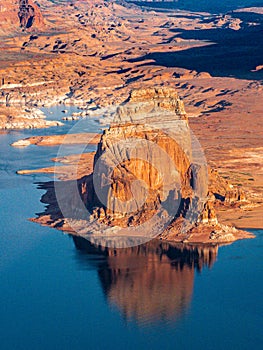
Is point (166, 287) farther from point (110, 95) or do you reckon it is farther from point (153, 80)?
point (153, 80)

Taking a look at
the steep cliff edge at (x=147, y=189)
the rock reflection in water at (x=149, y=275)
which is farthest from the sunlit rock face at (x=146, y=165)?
the rock reflection in water at (x=149, y=275)

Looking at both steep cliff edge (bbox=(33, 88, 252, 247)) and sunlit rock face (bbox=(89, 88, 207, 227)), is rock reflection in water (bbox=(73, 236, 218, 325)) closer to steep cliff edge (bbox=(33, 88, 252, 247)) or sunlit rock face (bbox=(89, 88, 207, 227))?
steep cliff edge (bbox=(33, 88, 252, 247))

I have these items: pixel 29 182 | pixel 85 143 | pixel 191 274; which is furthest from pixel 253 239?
pixel 85 143

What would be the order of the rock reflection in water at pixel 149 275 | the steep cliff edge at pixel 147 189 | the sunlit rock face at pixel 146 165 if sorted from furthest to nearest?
the sunlit rock face at pixel 146 165 → the steep cliff edge at pixel 147 189 → the rock reflection in water at pixel 149 275

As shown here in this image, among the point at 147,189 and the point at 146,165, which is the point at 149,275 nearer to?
the point at 147,189

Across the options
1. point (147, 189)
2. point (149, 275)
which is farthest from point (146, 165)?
point (149, 275)

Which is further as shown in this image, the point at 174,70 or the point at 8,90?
the point at 174,70

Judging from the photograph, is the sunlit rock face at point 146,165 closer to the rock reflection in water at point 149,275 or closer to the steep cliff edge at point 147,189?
the steep cliff edge at point 147,189

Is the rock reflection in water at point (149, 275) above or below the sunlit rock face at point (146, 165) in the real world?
below

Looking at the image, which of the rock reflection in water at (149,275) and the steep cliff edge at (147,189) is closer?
the rock reflection in water at (149,275)

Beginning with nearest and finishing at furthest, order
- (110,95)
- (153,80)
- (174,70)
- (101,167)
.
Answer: (101,167) < (110,95) < (153,80) < (174,70)
